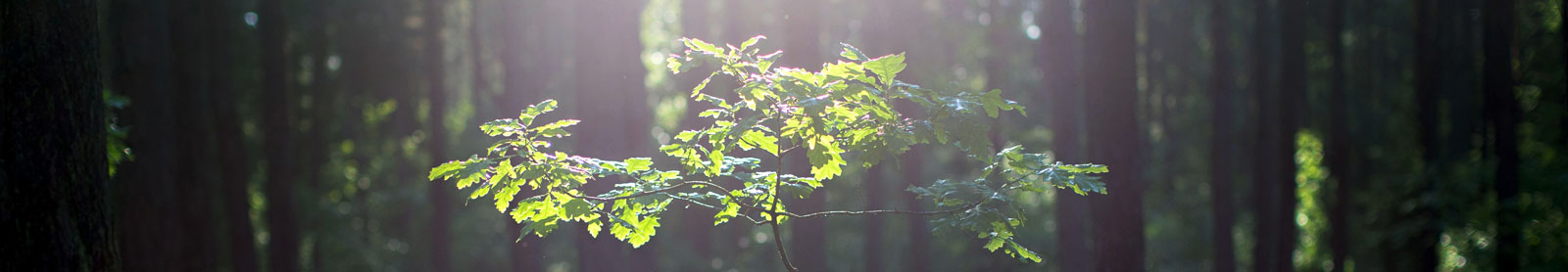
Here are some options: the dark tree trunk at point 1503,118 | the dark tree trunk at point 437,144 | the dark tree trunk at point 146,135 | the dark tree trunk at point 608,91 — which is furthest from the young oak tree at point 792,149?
the dark tree trunk at point 437,144

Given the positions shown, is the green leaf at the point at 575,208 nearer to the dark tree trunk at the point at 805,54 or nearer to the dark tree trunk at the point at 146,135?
the dark tree trunk at the point at 805,54

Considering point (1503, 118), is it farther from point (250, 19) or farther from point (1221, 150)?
point (250, 19)

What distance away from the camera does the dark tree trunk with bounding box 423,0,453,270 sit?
21.1 m

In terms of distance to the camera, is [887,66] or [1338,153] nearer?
[887,66]

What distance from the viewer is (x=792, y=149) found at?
4.69 metres

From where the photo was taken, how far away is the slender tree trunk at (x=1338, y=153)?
59.7ft

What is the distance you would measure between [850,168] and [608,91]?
17418 mm

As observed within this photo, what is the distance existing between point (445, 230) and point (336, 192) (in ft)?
20.7

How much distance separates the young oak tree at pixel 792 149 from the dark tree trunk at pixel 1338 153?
50.8ft

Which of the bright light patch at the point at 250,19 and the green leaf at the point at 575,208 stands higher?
the bright light patch at the point at 250,19

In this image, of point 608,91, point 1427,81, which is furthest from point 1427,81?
point 608,91

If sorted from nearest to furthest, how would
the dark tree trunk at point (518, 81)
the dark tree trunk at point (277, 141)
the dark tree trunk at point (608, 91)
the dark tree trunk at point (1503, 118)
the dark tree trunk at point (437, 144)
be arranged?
1. the dark tree trunk at point (608, 91)
2. the dark tree trunk at point (518, 81)
3. the dark tree trunk at point (1503, 118)
4. the dark tree trunk at point (277, 141)
5. the dark tree trunk at point (437, 144)

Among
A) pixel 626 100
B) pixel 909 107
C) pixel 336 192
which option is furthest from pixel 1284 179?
pixel 336 192

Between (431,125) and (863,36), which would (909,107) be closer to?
(863,36)
